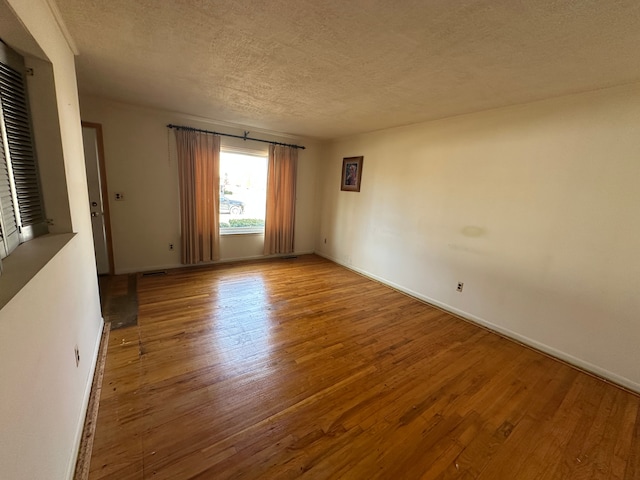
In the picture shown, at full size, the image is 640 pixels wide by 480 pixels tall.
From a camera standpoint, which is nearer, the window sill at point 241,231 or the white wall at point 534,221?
the white wall at point 534,221

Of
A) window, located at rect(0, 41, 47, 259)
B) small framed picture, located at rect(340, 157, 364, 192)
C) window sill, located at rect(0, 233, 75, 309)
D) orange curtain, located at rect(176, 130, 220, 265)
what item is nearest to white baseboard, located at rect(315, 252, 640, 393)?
small framed picture, located at rect(340, 157, 364, 192)

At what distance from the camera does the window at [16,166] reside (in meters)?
1.12

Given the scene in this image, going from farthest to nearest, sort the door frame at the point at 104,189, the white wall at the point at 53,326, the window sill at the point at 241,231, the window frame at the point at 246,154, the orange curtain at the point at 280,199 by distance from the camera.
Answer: the orange curtain at the point at 280,199 < the window sill at the point at 241,231 < the window frame at the point at 246,154 < the door frame at the point at 104,189 < the white wall at the point at 53,326

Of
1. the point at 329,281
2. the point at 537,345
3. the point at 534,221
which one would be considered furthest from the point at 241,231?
the point at 537,345

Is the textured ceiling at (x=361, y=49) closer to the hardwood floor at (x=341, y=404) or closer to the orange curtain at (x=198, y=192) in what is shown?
the orange curtain at (x=198, y=192)

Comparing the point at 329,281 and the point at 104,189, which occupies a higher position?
the point at 104,189

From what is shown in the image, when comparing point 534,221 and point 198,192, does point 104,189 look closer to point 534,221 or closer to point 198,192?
point 198,192

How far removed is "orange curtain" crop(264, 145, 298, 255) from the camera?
4.57 meters

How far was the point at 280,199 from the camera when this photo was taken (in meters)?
4.75

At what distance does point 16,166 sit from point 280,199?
357 centimetres

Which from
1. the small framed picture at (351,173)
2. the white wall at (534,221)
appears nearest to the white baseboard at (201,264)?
the small framed picture at (351,173)

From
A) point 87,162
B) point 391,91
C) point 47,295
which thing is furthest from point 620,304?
point 87,162

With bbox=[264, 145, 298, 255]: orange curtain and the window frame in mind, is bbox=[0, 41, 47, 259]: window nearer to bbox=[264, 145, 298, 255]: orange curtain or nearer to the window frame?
the window frame

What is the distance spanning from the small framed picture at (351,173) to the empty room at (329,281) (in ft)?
2.00
